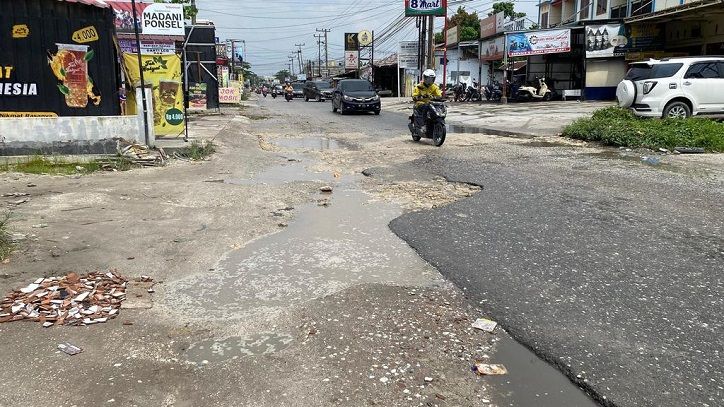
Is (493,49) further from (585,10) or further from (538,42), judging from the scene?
(585,10)

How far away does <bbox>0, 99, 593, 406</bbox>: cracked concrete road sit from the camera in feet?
9.46

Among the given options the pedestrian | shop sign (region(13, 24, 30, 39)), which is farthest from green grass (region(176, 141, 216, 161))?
shop sign (region(13, 24, 30, 39))

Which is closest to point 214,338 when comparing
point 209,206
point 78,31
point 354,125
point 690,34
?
point 209,206

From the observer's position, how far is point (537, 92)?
30562 millimetres

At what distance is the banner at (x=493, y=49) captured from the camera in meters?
32.2

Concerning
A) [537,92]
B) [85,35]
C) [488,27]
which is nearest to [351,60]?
[488,27]

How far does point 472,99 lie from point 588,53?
8945 millimetres

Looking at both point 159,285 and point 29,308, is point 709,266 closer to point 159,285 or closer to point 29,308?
point 159,285

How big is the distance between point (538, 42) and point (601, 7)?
10.5 metres

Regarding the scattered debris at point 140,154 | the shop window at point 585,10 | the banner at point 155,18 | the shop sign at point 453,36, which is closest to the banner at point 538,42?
the shop window at point 585,10

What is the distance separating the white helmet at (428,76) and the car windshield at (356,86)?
41.5 ft

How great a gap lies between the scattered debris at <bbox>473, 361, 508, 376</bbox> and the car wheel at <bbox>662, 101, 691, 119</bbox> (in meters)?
12.5

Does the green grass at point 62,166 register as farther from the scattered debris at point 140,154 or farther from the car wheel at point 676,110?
the car wheel at point 676,110

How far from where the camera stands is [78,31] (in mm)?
10445
